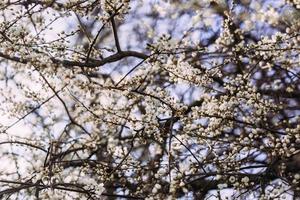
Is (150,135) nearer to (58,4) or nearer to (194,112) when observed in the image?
(194,112)

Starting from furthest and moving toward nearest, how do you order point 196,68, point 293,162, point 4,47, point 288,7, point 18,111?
point 18,111 → point 293,162 → point 288,7 → point 196,68 → point 4,47

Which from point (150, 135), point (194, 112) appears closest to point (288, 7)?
point (194, 112)

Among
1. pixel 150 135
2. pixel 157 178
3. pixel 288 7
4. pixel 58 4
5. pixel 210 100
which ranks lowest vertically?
pixel 157 178

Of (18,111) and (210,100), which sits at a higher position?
(18,111)

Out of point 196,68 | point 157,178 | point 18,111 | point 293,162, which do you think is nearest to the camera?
point 157,178

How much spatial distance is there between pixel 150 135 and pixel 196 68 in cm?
74

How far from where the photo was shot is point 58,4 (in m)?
4.08

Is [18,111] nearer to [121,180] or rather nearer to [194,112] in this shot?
[121,180]

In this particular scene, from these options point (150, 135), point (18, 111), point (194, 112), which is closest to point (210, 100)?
point (194, 112)

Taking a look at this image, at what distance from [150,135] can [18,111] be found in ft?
8.73

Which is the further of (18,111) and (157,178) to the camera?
(18,111)

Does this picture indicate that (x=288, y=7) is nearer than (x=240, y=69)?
Yes

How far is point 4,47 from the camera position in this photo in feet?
12.3

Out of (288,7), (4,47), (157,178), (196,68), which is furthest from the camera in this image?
(288,7)
